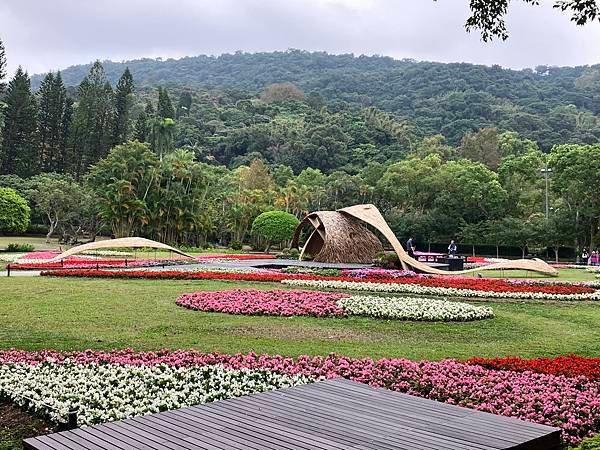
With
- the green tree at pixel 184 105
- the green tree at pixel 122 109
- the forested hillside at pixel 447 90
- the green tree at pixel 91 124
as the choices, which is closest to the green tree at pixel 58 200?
the green tree at pixel 91 124

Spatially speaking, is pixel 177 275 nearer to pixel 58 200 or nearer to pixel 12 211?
pixel 12 211

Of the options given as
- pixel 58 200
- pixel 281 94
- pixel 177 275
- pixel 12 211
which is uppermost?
pixel 281 94

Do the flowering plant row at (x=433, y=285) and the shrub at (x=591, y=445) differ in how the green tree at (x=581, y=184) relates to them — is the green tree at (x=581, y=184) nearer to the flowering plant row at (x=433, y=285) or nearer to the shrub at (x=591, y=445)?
the flowering plant row at (x=433, y=285)

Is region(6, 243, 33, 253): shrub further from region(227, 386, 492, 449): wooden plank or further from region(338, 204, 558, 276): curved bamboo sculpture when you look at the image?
region(227, 386, 492, 449): wooden plank

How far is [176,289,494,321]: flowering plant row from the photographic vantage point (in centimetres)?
1364

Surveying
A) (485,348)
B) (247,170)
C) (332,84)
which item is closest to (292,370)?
(485,348)

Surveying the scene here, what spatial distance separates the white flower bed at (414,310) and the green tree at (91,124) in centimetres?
5502

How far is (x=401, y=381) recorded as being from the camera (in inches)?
303

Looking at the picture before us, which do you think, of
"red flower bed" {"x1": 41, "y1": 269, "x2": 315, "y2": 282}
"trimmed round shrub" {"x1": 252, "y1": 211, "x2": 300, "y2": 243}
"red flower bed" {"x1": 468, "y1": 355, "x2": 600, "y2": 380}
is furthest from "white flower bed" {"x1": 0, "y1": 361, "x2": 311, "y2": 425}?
"trimmed round shrub" {"x1": 252, "y1": 211, "x2": 300, "y2": 243}

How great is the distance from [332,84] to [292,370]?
434 feet

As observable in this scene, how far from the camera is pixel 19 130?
61.9 meters

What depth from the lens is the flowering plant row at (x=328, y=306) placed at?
13.6 m

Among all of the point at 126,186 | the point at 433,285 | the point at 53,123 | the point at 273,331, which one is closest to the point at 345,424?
the point at 273,331

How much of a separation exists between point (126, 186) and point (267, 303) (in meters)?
31.7
